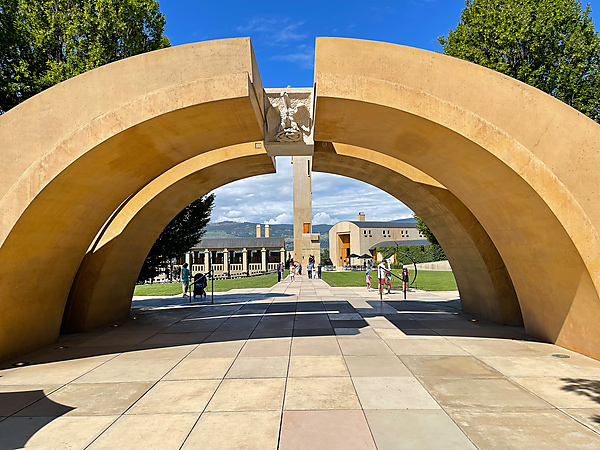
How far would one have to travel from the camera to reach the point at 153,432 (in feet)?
15.0

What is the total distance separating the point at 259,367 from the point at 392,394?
8.55 ft

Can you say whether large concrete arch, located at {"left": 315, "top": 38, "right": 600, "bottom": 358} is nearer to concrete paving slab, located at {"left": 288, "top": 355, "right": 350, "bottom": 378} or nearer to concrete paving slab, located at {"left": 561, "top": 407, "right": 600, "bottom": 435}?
concrete paving slab, located at {"left": 561, "top": 407, "right": 600, "bottom": 435}

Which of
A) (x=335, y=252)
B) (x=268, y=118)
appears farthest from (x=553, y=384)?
(x=335, y=252)

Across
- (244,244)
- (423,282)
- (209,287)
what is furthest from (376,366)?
(244,244)

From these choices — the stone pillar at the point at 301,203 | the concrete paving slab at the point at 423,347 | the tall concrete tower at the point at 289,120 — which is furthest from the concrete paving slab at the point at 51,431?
the stone pillar at the point at 301,203

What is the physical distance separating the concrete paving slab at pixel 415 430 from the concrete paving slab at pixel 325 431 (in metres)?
0.15

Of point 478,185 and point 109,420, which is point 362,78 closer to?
point 478,185

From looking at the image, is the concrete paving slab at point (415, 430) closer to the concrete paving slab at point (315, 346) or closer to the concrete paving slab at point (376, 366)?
the concrete paving slab at point (376, 366)

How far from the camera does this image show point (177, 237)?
17078 mm

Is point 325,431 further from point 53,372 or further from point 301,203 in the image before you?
point 301,203

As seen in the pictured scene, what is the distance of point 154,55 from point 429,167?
6.65 meters

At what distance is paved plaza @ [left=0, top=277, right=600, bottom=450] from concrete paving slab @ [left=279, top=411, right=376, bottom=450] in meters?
0.02

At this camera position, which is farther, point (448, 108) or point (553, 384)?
point (448, 108)

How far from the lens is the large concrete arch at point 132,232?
11.3 m
